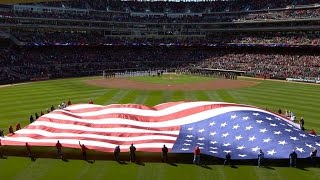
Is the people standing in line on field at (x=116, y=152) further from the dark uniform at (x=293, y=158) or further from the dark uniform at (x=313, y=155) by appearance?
the dark uniform at (x=313, y=155)

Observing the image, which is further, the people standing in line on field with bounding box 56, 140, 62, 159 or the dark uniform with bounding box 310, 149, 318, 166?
the people standing in line on field with bounding box 56, 140, 62, 159

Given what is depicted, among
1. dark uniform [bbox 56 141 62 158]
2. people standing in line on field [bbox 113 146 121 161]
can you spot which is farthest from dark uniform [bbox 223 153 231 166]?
dark uniform [bbox 56 141 62 158]

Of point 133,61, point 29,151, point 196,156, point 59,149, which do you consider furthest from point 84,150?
point 133,61

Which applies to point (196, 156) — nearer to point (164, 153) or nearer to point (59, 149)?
point (164, 153)

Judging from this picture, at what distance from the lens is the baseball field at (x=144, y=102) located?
756 inches

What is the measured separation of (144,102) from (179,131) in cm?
1849

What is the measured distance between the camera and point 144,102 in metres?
41.7

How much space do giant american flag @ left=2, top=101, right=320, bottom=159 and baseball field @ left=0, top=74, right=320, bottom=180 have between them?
1032mm

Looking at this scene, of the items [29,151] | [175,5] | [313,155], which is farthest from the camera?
[175,5]

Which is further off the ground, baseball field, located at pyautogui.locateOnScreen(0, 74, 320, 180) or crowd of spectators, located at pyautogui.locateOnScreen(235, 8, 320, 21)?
crowd of spectators, located at pyautogui.locateOnScreen(235, 8, 320, 21)

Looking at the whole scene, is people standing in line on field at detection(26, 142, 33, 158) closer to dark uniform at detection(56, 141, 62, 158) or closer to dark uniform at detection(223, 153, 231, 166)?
dark uniform at detection(56, 141, 62, 158)

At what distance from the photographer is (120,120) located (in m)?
25.3

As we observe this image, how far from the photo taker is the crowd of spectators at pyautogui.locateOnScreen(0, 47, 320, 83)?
72750 millimetres

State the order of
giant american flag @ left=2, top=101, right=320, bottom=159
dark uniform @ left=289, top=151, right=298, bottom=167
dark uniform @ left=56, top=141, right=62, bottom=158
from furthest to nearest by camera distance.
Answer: dark uniform @ left=56, top=141, right=62, bottom=158 < giant american flag @ left=2, top=101, right=320, bottom=159 < dark uniform @ left=289, top=151, right=298, bottom=167
